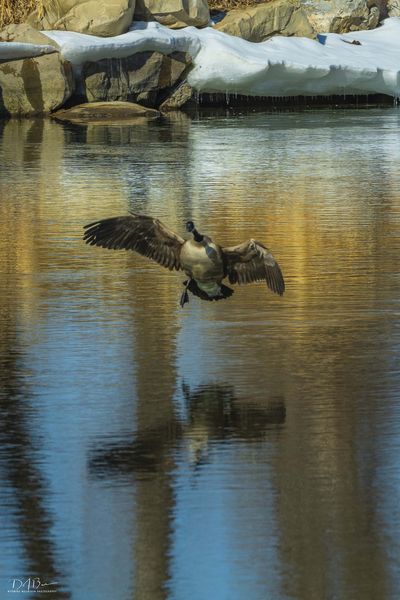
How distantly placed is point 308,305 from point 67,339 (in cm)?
207

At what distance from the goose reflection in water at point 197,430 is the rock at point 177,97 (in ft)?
91.5

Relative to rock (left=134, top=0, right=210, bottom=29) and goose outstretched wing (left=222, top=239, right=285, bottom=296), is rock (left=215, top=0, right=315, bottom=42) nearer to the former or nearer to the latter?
rock (left=134, top=0, right=210, bottom=29)

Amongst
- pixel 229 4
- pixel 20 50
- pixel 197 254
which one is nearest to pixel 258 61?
pixel 20 50

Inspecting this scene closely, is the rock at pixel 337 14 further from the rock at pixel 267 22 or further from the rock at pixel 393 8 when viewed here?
the rock at pixel 393 8

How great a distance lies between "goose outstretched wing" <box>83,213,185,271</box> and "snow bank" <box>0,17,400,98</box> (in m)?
23.7

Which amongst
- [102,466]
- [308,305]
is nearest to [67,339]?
[308,305]

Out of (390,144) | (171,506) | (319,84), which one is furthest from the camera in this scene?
(319,84)

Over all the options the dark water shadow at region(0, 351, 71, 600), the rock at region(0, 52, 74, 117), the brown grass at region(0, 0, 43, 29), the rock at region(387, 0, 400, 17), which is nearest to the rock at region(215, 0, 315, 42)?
the brown grass at region(0, 0, 43, 29)

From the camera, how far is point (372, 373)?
33.1 feet

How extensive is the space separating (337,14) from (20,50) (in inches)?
436

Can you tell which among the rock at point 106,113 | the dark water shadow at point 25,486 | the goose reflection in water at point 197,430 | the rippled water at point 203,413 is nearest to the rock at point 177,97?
the rock at point 106,113

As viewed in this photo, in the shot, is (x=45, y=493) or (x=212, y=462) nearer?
(x=45, y=493)

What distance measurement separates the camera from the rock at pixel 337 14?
41781 millimetres

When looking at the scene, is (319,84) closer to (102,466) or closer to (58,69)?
(58,69)
